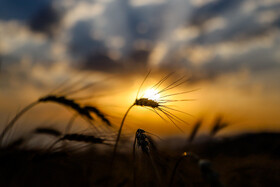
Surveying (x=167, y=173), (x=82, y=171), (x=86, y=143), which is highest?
(x=86, y=143)

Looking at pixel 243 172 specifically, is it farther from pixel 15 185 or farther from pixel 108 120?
pixel 15 185

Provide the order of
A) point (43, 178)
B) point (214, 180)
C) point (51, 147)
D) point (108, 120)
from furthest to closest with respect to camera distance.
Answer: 1. point (43, 178)
2. point (108, 120)
3. point (51, 147)
4. point (214, 180)

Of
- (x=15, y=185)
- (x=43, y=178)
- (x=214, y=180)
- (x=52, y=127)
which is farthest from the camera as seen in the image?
(x=52, y=127)

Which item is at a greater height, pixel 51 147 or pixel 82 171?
pixel 51 147

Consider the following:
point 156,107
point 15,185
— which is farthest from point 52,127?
point 156,107

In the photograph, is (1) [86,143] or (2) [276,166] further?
(2) [276,166]

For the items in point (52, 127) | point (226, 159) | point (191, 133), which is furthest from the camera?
point (191, 133)

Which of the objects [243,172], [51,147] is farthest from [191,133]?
[51,147]

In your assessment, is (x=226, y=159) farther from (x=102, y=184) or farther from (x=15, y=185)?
(x=15, y=185)

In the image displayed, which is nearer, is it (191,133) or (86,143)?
(86,143)
